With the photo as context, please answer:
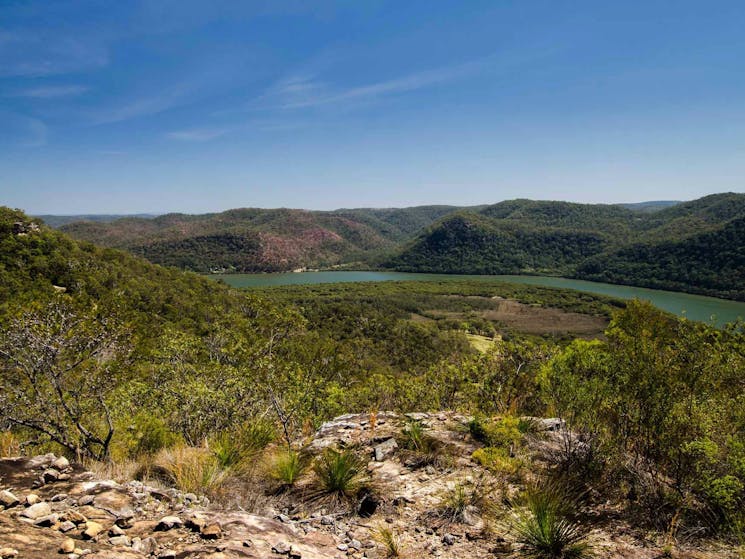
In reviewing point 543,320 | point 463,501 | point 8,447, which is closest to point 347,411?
point 463,501

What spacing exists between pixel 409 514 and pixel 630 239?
232 meters

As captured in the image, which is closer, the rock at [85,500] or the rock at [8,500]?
the rock at [8,500]

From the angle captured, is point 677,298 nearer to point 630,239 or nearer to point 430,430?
point 630,239

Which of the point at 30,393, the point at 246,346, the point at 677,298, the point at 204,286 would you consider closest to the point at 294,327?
the point at 246,346

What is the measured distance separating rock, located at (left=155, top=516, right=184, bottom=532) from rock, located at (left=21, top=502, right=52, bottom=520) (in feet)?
3.58

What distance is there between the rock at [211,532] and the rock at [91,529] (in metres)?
0.96

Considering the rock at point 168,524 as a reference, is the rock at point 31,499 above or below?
above

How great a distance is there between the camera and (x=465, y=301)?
134875mm

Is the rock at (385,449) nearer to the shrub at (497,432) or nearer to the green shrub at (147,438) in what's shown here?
the shrub at (497,432)

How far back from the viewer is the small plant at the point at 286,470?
6.27 metres

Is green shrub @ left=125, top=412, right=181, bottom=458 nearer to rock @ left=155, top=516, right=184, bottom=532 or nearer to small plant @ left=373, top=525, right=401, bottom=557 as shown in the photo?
rock @ left=155, top=516, right=184, bottom=532

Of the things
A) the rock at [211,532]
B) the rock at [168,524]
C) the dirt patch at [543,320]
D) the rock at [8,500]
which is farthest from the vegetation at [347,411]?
the dirt patch at [543,320]

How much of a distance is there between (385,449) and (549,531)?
12.8 feet

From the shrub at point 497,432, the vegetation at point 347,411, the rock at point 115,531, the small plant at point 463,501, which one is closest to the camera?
the rock at point 115,531
